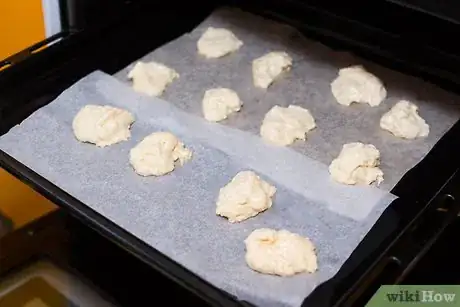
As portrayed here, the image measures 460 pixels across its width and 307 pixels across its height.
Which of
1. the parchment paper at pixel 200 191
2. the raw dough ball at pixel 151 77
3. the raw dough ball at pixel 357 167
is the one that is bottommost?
the parchment paper at pixel 200 191

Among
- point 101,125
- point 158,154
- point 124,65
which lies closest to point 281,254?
point 158,154

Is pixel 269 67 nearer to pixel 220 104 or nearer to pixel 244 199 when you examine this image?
pixel 220 104

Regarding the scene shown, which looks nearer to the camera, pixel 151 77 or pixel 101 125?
pixel 101 125

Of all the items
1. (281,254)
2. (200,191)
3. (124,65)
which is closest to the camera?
(281,254)

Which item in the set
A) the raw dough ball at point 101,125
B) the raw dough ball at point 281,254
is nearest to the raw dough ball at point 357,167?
the raw dough ball at point 281,254

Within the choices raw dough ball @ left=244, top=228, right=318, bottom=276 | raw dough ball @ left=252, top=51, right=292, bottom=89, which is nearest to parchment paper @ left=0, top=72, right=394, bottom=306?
raw dough ball @ left=244, top=228, right=318, bottom=276

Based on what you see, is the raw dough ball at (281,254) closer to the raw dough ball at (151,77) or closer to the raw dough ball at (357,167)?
the raw dough ball at (357,167)
